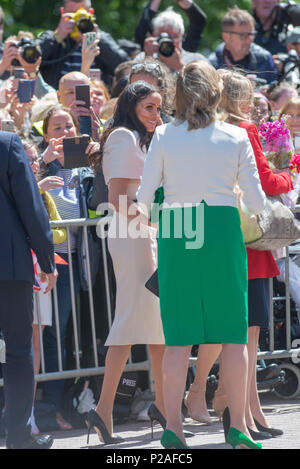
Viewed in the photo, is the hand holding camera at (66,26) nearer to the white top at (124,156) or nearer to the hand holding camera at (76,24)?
the hand holding camera at (76,24)

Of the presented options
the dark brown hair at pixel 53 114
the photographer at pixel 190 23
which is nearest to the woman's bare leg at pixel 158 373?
the dark brown hair at pixel 53 114

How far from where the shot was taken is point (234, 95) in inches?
213

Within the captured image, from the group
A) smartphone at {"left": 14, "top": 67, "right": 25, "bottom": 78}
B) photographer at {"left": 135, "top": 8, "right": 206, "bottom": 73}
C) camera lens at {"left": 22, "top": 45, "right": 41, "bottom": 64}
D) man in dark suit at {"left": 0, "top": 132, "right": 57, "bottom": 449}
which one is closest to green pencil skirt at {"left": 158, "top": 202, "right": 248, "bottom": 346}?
man in dark suit at {"left": 0, "top": 132, "right": 57, "bottom": 449}

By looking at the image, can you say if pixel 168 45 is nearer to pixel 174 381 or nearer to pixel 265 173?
pixel 265 173

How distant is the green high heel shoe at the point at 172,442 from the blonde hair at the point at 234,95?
1743 mm

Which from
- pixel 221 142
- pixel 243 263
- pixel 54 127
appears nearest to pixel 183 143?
pixel 221 142

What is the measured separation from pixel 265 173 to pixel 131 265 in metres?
0.89

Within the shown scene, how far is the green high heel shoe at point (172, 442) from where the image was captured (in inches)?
190

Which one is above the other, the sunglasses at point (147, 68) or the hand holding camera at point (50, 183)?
the sunglasses at point (147, 68)

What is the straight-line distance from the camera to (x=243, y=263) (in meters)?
4.89

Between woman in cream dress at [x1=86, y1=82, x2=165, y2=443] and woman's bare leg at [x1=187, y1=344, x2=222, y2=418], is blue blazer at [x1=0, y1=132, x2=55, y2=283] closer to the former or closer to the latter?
woman in cream dress at [x1=86, y1=82, x2=165, y2=443]

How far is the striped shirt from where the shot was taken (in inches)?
257

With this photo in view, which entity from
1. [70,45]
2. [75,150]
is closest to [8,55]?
[70,45]

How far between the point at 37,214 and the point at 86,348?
1898 mm
